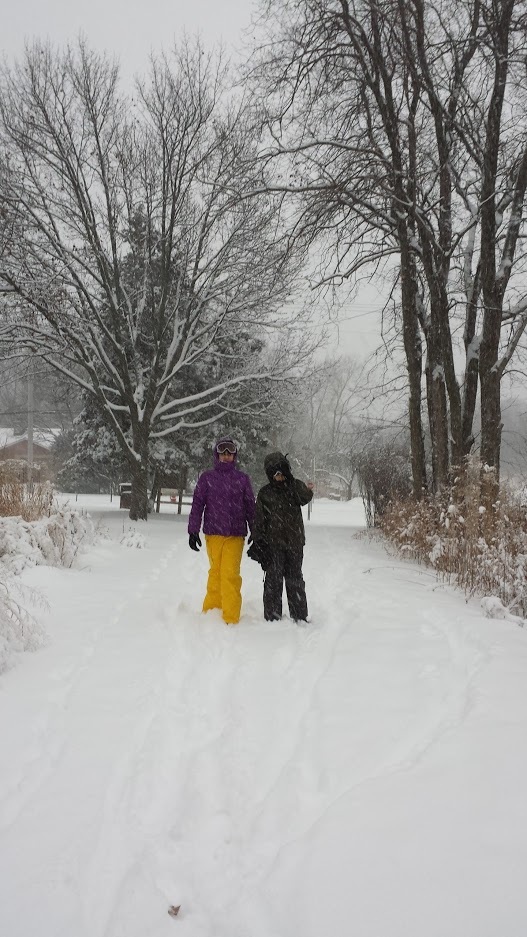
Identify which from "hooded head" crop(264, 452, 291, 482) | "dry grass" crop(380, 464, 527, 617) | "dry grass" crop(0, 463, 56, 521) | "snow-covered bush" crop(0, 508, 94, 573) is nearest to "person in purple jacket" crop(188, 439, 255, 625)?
"hooded head" crop(264, 452, 291, 482)

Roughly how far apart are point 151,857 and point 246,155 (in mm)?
15173

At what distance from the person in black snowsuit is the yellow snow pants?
19 centimetres

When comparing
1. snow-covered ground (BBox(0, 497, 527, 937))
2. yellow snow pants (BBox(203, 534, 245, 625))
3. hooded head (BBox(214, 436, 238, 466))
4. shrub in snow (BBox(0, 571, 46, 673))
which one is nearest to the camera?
snow-covered ground (BBox(0, 497, 527, 937))

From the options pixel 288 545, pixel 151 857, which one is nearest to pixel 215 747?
pixel 151 857

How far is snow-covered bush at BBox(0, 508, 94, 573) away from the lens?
7.23 meters

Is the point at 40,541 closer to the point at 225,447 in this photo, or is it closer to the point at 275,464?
the point at 225,447

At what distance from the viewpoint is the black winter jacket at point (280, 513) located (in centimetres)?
570

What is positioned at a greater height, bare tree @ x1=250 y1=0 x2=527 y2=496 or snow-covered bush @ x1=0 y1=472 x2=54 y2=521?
bare tree @ x1=250 y1=0 x2=527 y2=496

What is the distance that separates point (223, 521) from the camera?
566 centimetres

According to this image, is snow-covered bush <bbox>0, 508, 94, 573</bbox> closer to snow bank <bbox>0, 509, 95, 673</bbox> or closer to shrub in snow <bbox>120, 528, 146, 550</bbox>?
snow bank <bbox>0, 509, 95, 673</bbox>

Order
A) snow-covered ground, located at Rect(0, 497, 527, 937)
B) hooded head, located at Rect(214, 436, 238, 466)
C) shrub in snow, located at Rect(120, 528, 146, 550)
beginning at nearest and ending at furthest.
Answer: snow-covered ground, located at Rect(0, 497, 527, 937)
hooded head, located at Rect(214, 436, 238, 466)
shrub in snow, located at Rect(120, 528, 146, 550)

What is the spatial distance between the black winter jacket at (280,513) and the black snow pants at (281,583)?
0.30 ft

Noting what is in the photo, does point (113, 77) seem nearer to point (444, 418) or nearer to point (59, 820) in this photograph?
point (444, 418)

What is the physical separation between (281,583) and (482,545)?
2394 mm
